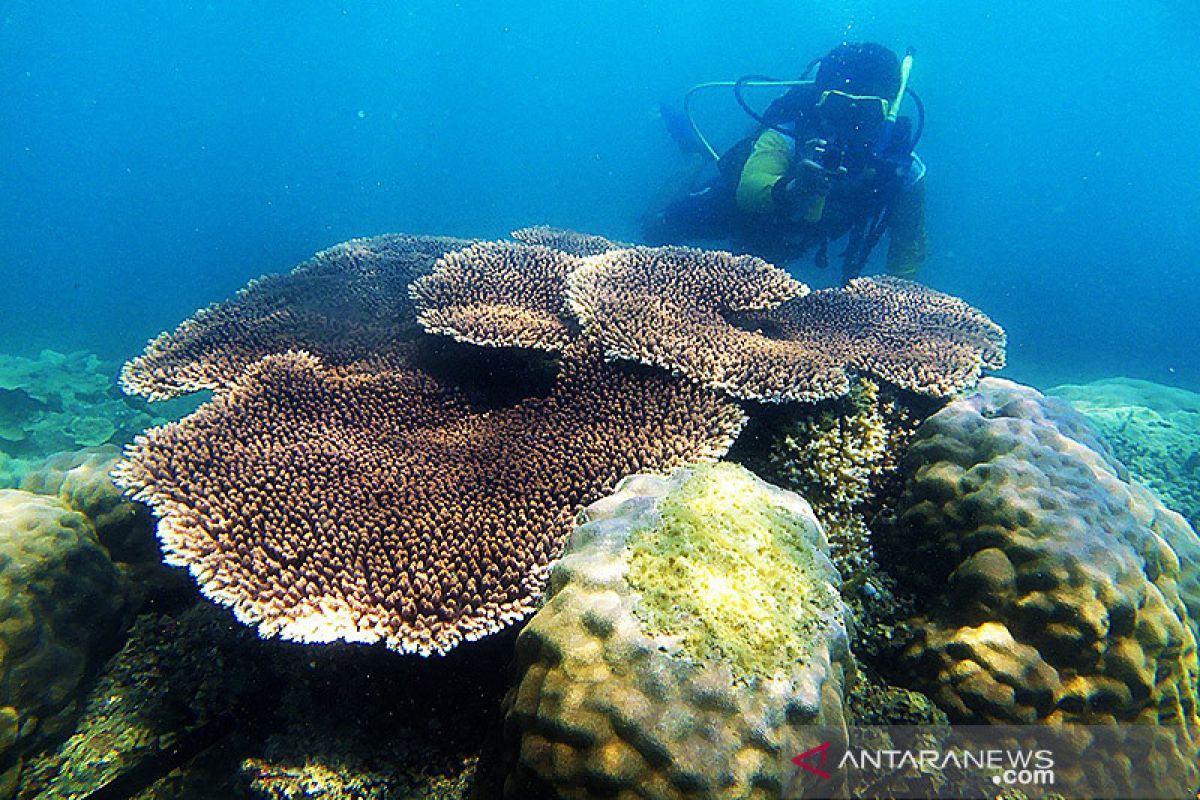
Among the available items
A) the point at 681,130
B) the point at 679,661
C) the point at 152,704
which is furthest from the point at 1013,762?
the point at 681,130

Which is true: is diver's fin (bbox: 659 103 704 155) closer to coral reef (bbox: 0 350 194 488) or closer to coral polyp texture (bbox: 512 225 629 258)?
coral polyp texture (bbox: 512 225 629 258)

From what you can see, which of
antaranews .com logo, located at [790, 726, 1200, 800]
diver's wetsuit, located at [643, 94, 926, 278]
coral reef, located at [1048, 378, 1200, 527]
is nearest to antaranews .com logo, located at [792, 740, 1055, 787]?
antaranews .com logo, located at [790, 726, 1200, 800]

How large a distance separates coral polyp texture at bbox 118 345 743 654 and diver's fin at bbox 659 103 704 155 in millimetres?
10017

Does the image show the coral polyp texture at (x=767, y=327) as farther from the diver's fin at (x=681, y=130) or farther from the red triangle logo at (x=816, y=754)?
the diver's fin at (x=681, y=130)

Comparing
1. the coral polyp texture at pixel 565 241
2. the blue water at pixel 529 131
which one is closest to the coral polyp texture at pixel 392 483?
the coral polyp texture at pixel 565 241

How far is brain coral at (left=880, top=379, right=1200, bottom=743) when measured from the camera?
8.87ft

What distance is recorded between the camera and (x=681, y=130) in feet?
41.0

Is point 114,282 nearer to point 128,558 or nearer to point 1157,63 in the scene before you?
point 128,558

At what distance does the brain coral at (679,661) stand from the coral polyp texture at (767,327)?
163cm

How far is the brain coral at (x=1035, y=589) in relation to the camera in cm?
271

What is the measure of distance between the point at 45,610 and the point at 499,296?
3.44m

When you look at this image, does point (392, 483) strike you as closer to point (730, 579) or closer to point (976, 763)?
point (730, 579)

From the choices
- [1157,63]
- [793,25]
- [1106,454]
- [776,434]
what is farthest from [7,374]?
[1157,63]

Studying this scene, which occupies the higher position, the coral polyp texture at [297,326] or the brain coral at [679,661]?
the coral polyp texture at [297,326]
